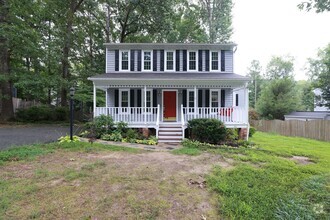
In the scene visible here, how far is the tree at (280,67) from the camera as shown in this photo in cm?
4150

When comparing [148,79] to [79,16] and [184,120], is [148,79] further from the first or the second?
[79,16]

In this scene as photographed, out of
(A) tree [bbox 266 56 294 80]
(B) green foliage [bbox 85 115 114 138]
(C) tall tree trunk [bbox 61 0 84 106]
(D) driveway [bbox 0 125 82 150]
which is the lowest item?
(D) driveway [bbox 0 125 82 150]

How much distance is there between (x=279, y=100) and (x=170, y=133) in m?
21.7

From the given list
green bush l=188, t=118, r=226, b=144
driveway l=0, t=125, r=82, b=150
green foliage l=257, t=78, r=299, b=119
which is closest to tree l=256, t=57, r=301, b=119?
green foliage l=257, t=78, r=299, b=119

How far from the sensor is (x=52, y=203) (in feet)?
11.1

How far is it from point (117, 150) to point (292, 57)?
47589 millimetres

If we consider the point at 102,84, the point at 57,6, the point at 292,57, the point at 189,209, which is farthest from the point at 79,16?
the point at 292,57

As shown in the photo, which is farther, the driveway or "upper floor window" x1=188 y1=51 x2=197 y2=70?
"upper floor window" x1=188 y1=51 x2=197 y2=70

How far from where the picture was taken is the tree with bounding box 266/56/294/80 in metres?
41.5

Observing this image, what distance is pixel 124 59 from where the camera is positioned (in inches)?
529

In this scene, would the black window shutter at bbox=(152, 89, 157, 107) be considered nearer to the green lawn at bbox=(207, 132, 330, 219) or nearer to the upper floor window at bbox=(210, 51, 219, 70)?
the upper floor window at bbox=(210, 51, 219, 70)

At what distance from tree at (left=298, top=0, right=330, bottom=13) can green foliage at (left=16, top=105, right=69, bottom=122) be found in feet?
56.2

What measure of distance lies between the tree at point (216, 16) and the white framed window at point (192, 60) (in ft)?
27.5

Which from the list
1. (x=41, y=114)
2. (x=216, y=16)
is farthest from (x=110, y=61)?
(x=216, y=16)
